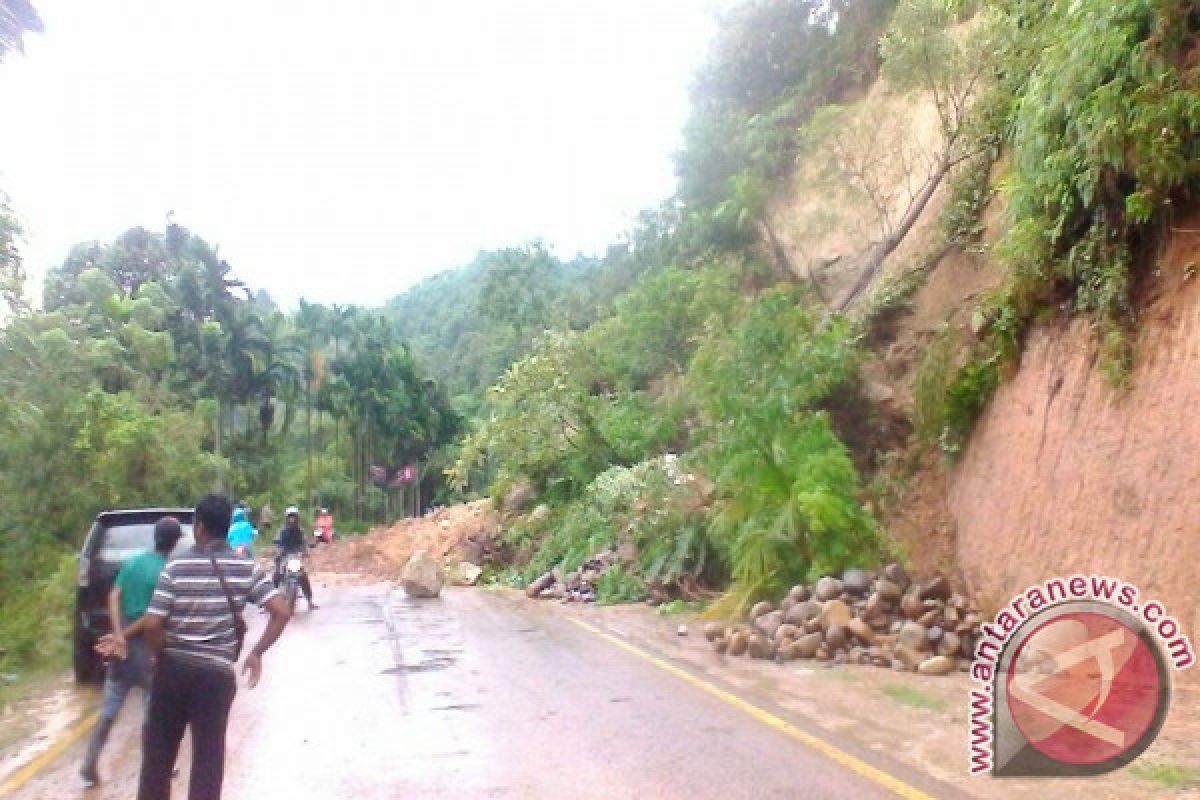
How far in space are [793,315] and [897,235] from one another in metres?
5.32

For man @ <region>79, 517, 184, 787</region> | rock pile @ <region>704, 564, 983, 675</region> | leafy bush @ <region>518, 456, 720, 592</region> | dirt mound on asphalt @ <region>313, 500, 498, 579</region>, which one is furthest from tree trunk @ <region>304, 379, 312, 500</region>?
man @ <region>79, 517, 184, 787</region>

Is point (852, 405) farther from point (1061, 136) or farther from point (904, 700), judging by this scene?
point (904, 700)

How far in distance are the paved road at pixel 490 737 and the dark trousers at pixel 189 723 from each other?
1.57m

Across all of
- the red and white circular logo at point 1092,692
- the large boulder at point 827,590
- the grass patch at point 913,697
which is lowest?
the grass patch at point 913,697

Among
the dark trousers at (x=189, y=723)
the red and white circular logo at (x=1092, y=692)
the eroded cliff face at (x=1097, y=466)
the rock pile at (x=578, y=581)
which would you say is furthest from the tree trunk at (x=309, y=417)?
the dark trousers at (x=189, y=723)

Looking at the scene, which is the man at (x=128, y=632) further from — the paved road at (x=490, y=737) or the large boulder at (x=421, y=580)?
the large boulder at (x=421, y=580)

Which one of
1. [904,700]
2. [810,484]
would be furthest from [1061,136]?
[904,700]

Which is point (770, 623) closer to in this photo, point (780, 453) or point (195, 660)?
point (780, 453)

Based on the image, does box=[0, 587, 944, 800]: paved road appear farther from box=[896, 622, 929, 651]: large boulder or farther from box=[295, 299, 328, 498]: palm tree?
box=[295, 299, 328, 498]: palm tree

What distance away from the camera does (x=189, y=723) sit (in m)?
5.12

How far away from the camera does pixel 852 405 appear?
16.6 metres

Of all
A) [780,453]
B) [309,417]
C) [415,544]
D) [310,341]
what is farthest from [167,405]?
[309,417]

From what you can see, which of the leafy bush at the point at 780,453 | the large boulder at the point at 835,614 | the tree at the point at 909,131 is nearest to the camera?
the large boulder at the point at 835,614

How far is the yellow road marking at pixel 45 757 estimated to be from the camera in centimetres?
715
